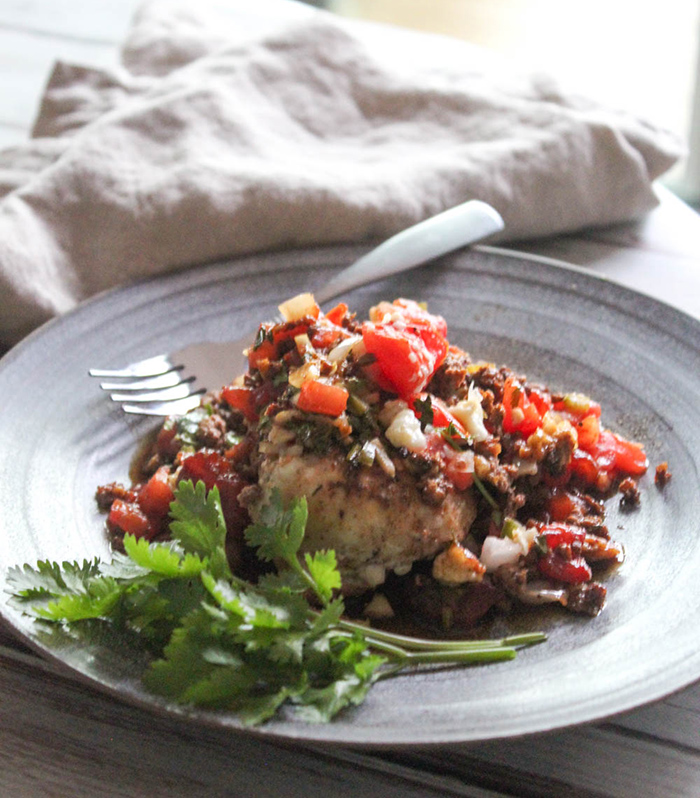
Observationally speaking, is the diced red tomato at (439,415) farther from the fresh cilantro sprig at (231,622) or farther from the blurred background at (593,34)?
the blurred background at (593,34)

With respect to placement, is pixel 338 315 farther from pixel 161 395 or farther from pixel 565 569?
pixel 565 569

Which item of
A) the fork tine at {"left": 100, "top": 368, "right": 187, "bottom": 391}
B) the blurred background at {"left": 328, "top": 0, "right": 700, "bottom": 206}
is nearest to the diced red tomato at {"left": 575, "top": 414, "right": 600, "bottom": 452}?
the fork tine at {"left": 100, "top": 368, "right": 187, "bottom": 391}

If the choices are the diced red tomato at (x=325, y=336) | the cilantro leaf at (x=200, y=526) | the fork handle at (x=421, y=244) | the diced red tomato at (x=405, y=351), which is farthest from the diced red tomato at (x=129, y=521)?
the fork handle at (x=421, y=244)

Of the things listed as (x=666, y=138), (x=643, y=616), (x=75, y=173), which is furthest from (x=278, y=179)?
(x=643, y=616)

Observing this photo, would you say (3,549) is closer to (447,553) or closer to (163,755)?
(163,755)

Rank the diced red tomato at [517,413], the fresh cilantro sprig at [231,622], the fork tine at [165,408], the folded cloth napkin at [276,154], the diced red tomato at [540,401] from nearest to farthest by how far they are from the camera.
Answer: the fresh cilantro sprig at [231,622]
the diced red tomato at [517,413]
the diced red tomato at [540,401]
the fork tine at [165,408]
the folded cloth napkin at [276,154]

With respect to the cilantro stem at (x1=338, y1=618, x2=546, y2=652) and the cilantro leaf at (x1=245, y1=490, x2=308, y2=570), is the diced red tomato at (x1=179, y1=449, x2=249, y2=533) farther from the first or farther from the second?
the cilantro stem at (x1=338, y1=618, x2=546, y2=652)
